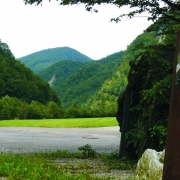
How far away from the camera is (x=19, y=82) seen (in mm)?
69250

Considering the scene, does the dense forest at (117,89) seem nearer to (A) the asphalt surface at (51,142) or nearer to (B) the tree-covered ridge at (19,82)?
(B) the tree-covered ridge at (19,82)

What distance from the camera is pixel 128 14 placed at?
810 cm

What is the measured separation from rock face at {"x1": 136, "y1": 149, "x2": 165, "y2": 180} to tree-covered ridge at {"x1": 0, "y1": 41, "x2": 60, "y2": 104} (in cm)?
6351

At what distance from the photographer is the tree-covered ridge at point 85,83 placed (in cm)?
9706

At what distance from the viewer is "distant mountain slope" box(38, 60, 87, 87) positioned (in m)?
134

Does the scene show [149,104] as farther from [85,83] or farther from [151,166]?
[85,83]

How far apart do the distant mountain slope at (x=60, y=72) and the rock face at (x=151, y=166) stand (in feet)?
416

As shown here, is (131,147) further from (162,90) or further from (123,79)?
(123,79)

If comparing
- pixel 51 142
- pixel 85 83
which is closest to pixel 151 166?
pixel 51 142

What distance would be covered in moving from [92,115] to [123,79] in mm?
38546

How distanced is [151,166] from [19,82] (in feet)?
216

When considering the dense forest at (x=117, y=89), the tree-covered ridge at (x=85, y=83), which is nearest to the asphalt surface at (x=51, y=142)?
the dense forest at (x=117, y=89)

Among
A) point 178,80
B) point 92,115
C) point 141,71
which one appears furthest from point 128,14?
point 92,115

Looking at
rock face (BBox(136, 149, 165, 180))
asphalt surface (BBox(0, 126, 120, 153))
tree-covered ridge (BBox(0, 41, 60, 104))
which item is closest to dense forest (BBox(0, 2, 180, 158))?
tree-covered ridge (BBox(0, 41, 60, 104))
